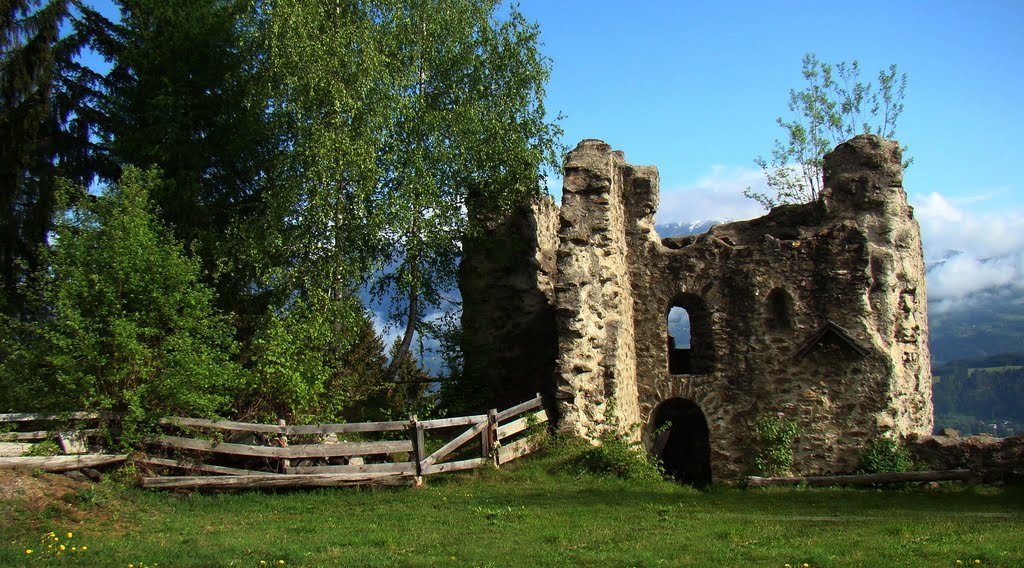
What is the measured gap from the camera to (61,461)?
15.8m

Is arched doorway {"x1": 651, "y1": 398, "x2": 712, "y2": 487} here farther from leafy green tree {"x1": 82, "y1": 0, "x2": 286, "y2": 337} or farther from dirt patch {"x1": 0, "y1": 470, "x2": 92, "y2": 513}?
dirt patch {"x1": 0, "y1": 470, "x2": 92, "y2": 513}

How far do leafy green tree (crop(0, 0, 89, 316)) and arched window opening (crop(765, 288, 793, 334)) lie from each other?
18725 mm

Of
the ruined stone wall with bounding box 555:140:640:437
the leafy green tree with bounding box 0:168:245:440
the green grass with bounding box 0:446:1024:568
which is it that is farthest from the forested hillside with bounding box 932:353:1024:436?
the leafy green tree with bounding box 0:168:245:440

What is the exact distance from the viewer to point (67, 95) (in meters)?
26.2

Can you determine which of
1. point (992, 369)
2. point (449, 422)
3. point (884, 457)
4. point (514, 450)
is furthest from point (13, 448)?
point (992, 369)

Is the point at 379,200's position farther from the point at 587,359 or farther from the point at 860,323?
the point at 860,323

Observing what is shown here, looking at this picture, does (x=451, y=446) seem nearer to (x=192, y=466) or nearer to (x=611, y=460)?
(x=611, y=460)

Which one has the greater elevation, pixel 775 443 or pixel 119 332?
pixel 119 332

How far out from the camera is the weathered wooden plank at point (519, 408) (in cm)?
1994

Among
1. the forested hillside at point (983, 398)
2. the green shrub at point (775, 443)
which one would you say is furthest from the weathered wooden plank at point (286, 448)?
the forested hillside at point (983, 398)

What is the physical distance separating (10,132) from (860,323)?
22.6m

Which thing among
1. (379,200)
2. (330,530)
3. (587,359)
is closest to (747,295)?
(587,359)

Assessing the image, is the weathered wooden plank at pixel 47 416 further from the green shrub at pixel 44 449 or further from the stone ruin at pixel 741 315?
the stone ruin at pixel 741 315

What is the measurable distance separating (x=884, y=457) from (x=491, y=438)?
360 inches
